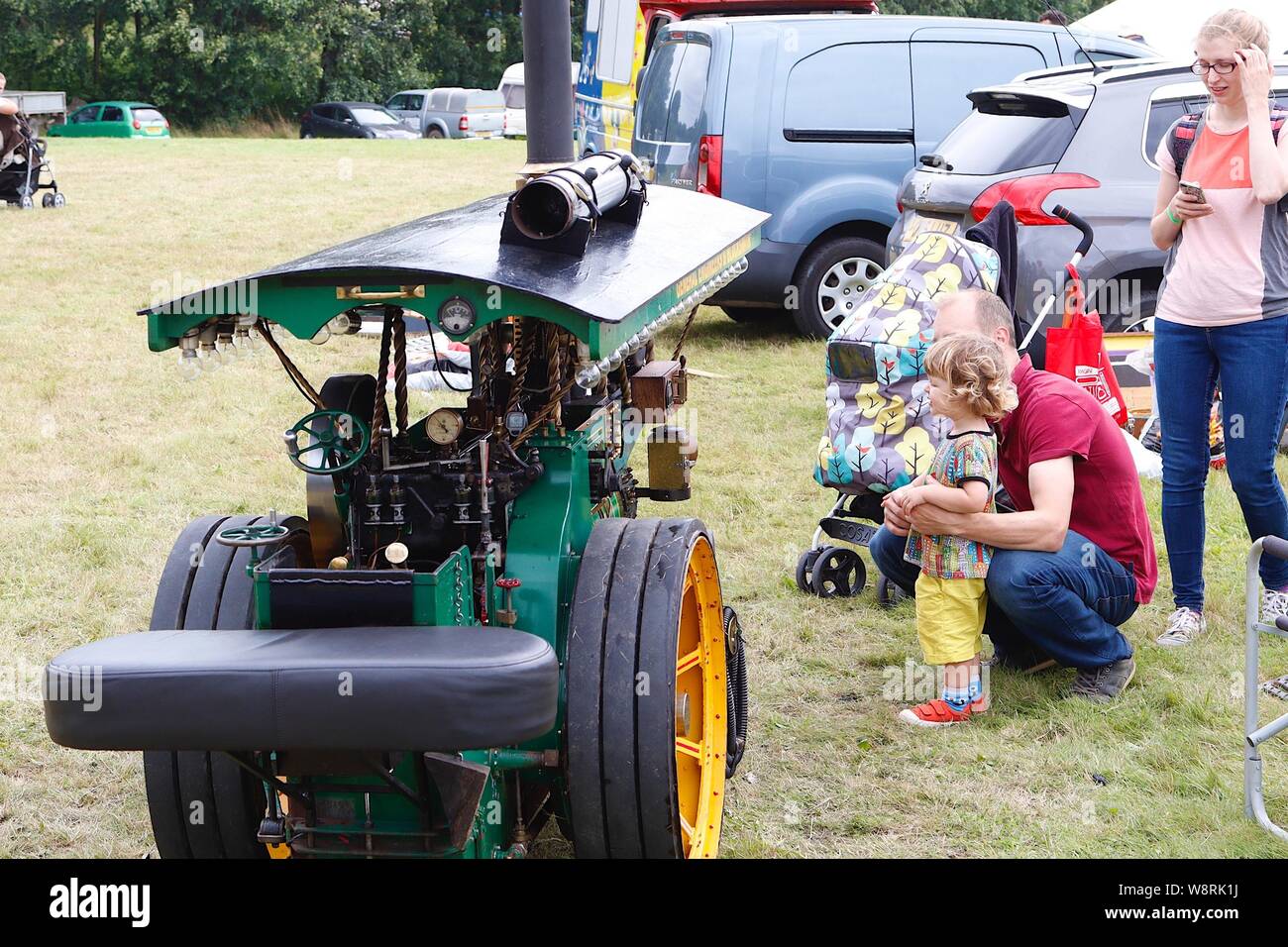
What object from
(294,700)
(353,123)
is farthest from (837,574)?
(353,123)

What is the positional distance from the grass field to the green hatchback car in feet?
71.5

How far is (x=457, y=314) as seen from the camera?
3068 millimetres

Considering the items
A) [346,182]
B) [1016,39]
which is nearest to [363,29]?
[346,182]

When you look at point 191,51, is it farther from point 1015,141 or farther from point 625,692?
point 625,692

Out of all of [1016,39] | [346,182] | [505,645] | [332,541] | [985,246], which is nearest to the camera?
[505,645]

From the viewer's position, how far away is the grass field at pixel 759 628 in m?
4.04

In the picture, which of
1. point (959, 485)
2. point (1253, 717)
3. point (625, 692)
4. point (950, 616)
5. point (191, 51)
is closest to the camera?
point (625, 692)

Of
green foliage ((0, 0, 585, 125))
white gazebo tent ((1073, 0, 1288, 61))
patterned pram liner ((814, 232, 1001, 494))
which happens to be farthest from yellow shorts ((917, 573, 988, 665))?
green foliage ((0, 0, 585, 125))

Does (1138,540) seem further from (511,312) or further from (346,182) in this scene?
(346,182)

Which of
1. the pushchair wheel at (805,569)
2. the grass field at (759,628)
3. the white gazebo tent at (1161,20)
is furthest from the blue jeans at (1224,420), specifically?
the white gazebo tent at (1161,20)

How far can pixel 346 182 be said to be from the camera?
20.2 m

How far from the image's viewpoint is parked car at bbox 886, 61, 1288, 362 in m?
7.55

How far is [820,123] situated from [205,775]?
25.8 feet
